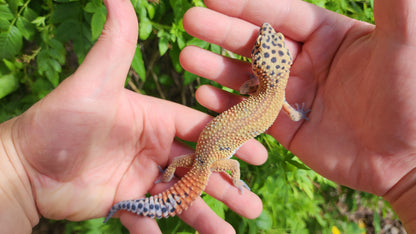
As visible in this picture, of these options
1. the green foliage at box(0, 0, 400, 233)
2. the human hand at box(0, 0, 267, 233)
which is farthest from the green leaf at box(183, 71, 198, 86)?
the human hand at box(0, 0, 267, 233)

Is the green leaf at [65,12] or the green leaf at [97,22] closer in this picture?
the green leaf at [97,22]

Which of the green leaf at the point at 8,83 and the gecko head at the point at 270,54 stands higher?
the gecko head at the point at 270,54

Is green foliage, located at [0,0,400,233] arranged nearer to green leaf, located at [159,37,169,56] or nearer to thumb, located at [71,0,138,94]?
green leaf, located at [159,37,169,56]

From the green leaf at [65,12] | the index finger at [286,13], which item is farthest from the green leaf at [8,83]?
the index finger at [286,13]

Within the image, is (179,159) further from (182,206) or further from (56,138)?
(56,138)

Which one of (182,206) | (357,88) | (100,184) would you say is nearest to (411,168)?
(357,88)

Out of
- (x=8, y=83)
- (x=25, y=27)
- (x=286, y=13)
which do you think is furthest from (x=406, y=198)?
(x=8, y=83)

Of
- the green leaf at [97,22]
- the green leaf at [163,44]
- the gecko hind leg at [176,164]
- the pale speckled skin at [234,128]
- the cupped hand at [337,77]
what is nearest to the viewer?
the cupped hand at [337,77]

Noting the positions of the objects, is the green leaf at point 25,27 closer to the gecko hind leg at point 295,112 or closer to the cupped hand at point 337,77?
the cupped hand at point 337,77
